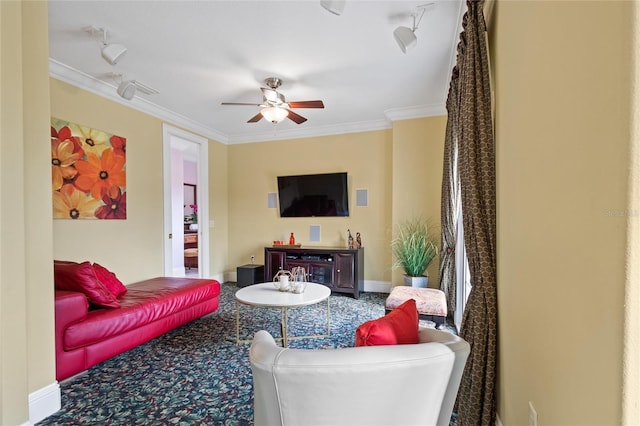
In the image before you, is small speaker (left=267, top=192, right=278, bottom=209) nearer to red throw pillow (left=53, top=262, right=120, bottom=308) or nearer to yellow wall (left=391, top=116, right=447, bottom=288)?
yellow wall (left=391, top=116, right=447, bottom=288)

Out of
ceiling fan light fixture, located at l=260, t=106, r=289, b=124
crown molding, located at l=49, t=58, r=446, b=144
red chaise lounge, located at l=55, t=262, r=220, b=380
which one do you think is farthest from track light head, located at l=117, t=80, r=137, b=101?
red chaise lounge, located at l=55, t=262, r=220, b=380

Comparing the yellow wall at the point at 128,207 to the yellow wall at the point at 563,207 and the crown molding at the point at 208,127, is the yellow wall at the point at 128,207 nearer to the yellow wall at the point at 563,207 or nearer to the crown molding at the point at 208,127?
the crown molding at the point at 208,127

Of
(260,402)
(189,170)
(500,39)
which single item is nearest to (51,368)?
(260,402)

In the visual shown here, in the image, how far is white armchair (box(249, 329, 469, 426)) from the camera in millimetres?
978

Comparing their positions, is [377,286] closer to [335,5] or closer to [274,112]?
[274,112]

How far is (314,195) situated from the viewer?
522cm

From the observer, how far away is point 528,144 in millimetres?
1240

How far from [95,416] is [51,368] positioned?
0.43 meters

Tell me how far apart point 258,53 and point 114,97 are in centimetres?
217

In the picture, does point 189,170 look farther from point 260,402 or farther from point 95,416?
point 260,402

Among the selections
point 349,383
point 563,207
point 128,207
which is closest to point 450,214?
point 563,207

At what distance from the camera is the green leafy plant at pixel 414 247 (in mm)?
4066

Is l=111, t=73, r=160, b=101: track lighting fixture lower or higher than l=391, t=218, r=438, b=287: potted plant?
higher

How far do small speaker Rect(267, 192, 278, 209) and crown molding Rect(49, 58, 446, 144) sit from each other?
1047 mm
